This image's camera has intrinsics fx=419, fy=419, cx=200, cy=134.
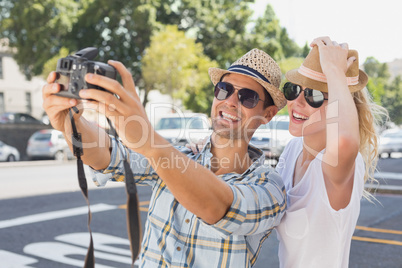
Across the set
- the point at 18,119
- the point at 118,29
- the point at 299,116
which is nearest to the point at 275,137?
the point at 299,116

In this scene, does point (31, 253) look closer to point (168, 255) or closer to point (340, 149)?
point (168, 255)

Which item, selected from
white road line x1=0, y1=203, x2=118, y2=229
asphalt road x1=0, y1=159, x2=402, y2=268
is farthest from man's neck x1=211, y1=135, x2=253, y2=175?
white road line x1=0, y1=203, x2=118, y2=229

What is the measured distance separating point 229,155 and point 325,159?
0.54 metres

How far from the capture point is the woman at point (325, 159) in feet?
5.40

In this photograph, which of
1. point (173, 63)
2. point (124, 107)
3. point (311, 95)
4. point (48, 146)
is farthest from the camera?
point (173, 63)

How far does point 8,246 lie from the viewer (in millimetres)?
5312

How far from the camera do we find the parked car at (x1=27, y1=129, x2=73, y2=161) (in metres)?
19.2

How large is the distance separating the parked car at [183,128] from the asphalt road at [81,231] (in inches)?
129

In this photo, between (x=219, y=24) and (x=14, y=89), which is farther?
(x=14, y=89)

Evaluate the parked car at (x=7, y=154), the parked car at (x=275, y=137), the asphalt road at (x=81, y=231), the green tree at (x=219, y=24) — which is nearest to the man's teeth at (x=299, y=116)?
the asphalt road at (x=81, y=231)

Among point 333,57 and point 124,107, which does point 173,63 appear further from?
point 124,107

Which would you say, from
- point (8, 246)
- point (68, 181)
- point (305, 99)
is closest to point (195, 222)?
point (305, 99)

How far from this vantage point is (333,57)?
1776 millimetres

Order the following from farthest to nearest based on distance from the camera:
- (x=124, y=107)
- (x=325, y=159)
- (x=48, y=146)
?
(x=48, y=146), (x=325, y=159), (x=124, y=107)
